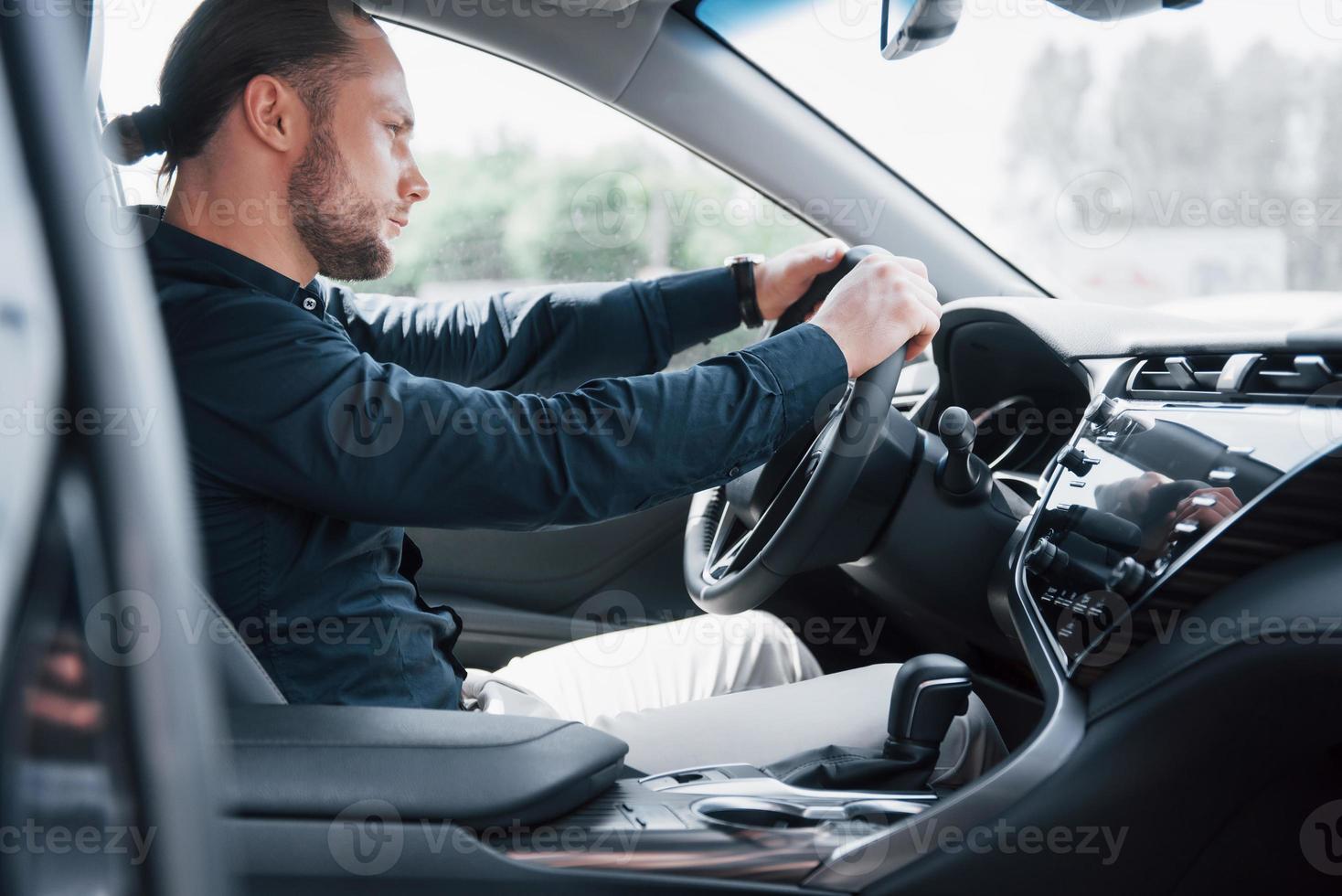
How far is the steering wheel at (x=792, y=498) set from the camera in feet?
3.82

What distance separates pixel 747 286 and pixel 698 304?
0.25ft

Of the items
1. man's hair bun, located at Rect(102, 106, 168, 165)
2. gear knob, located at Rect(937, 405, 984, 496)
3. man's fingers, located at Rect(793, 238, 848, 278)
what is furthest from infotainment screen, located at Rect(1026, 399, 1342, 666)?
man's hair bun, located at Rect(102, 106, 168, 165)

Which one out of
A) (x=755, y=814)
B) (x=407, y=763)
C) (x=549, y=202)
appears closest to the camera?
(x=407, y=763)

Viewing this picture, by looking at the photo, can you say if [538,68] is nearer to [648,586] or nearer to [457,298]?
[457,298]

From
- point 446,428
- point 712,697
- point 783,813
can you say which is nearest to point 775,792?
point 783,813

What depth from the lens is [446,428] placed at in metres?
0.96

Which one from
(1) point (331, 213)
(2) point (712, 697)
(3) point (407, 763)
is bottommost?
(2) point (712, 697)

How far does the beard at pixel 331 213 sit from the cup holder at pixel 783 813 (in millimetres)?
643

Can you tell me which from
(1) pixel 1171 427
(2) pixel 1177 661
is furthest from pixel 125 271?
(1) pixel 1171 427

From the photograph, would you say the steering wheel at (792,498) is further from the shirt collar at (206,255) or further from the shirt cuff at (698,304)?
the shirt collar at (206,255)

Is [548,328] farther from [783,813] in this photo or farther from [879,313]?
[783,813]

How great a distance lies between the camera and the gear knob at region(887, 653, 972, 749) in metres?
1.14

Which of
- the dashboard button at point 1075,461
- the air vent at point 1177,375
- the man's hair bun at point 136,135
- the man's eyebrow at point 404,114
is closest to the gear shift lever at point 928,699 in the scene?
the dashboard button at point 1075,461

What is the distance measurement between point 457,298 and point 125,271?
119cm
